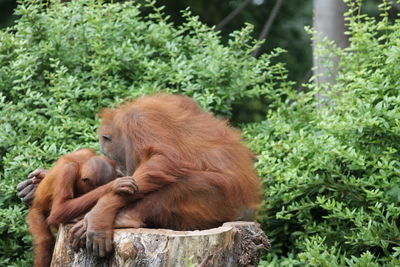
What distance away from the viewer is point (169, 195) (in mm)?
3920

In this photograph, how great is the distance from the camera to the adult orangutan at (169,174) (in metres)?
3.79

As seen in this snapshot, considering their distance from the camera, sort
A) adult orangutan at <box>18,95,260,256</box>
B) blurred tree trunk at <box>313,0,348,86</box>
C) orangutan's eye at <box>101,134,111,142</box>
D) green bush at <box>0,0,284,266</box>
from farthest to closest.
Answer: blurred tree trunk at <box>313,0,348,86</box>, green bush at <box>0,0,284,266</box>, orangutan's eye at <box>101,134,111,142</box>, adult orangutan at <box>18,95,260,256</box>

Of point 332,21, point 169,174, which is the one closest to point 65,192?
point 169,174

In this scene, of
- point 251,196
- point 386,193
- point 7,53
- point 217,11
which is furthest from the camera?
point 217,11

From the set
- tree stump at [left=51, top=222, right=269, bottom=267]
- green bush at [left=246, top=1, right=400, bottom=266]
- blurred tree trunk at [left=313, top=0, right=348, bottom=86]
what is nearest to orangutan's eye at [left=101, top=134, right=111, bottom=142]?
tree stump at [left=51, top=222, right=269, bottom=267]

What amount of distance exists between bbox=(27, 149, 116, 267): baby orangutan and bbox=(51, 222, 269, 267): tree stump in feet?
0.80

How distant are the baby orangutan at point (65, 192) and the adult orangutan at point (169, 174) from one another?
12 cm

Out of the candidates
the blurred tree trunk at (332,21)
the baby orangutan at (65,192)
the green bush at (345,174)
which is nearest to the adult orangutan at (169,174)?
the baby orangutan at (65,192)

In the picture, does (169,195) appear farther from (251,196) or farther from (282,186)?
(282,186)

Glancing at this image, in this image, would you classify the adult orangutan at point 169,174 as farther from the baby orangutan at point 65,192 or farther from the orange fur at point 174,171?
the baby orangutan at point 65,192

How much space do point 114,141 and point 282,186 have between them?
141 centimetres

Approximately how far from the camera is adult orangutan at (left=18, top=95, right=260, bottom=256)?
379cm

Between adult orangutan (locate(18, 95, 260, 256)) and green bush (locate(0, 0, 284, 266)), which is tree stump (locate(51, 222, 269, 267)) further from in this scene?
green bush (locate(0, 0, 284, 266))

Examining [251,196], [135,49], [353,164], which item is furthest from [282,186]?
[135,49]
